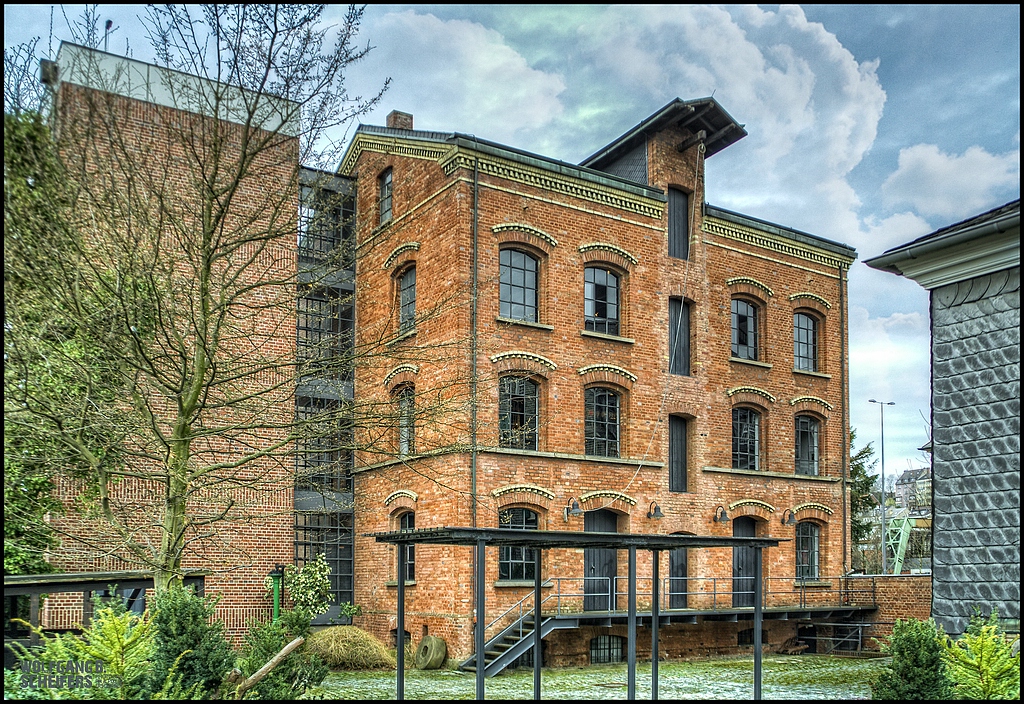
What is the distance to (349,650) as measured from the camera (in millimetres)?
18859

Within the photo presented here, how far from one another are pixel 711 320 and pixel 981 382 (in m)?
13.7

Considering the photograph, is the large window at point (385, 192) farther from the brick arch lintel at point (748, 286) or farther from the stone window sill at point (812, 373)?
the stone window sill at point (812, 373)

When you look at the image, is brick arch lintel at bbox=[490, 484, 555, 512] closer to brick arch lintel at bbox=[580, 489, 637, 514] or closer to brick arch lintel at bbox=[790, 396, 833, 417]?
brick arch lintel at bbox=[580, 489, 637, 514]

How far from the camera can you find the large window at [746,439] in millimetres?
24797

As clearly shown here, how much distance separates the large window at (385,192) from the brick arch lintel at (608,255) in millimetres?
5073

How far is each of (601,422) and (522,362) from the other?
8.77ft

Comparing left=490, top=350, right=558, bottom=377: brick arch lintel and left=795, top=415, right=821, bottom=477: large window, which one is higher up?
left=490, top=350, right=558, bottom=377: brick arch lintel

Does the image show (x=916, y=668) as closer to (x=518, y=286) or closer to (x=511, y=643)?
(x=511, y=643)

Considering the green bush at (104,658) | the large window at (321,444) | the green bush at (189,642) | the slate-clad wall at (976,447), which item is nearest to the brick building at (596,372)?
the large window at (321,444)

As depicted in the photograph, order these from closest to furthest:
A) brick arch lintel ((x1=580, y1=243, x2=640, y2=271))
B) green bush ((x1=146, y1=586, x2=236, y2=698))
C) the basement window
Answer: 1. green bush ((x1=146, y1=586, x2=236, y2=698))
2. the basement window
3. brick arch lintel ((x1=580, y1=243, x2=640, y2=271))

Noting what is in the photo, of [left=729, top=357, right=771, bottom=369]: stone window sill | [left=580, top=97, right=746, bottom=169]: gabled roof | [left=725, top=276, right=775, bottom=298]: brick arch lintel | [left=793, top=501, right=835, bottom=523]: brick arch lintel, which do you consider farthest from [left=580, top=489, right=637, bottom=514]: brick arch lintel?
[left=580, top=97, right=746, bottom=169]: gabled roof

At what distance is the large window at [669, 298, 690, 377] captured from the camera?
77.8ft

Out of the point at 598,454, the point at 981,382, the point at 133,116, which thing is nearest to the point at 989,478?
the point at 981,382

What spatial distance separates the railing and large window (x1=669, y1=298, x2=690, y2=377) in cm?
504
